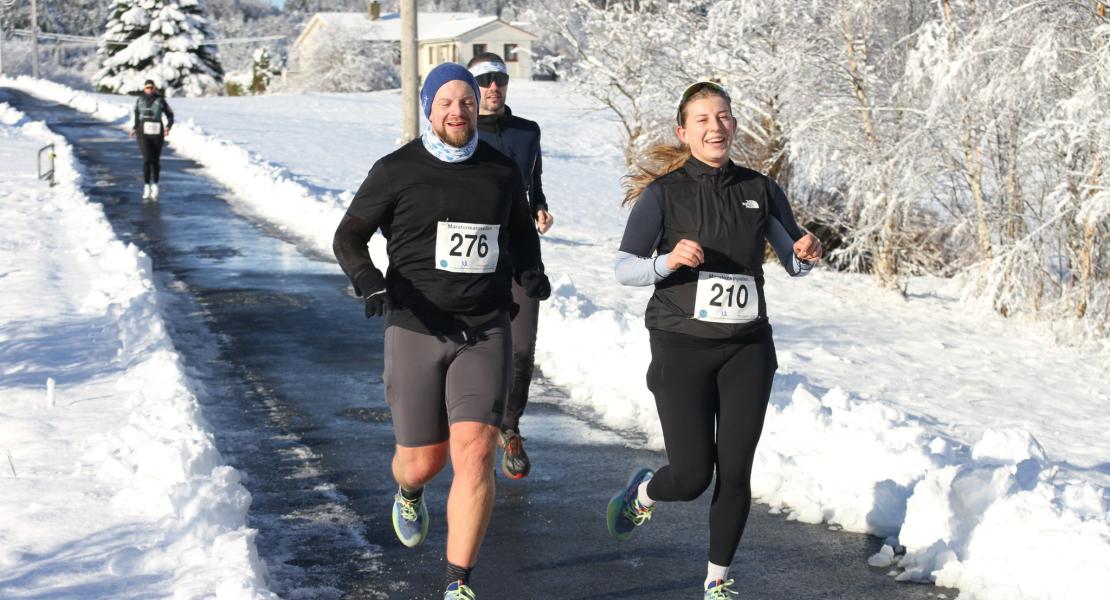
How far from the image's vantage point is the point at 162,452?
20.7ft

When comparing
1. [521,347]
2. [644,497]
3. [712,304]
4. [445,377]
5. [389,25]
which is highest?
[389,25]

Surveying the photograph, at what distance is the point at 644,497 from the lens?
552 centimetres

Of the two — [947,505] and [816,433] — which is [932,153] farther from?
[947,505]

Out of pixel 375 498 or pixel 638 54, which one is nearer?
pixel 375 498

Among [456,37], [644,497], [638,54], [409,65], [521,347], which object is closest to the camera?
[644,497]

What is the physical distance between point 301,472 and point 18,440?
146 centimetres

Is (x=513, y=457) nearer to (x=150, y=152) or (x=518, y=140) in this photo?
(x=518, y=140)

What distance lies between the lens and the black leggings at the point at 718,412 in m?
4.91

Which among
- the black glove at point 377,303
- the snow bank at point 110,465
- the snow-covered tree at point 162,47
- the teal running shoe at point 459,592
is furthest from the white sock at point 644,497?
the snow-covered tree at point 162,47

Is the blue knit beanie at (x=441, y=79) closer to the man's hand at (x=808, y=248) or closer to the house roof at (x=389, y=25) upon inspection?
the man's hand at (x=808, y=248)

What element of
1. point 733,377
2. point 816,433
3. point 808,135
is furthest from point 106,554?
point 808,135


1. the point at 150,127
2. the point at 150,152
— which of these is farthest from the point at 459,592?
the point at 150,152

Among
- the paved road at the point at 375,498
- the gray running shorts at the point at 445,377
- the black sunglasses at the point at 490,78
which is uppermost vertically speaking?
the black sunglasses at the point at 490,78

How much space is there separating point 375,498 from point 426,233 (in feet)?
6.39
